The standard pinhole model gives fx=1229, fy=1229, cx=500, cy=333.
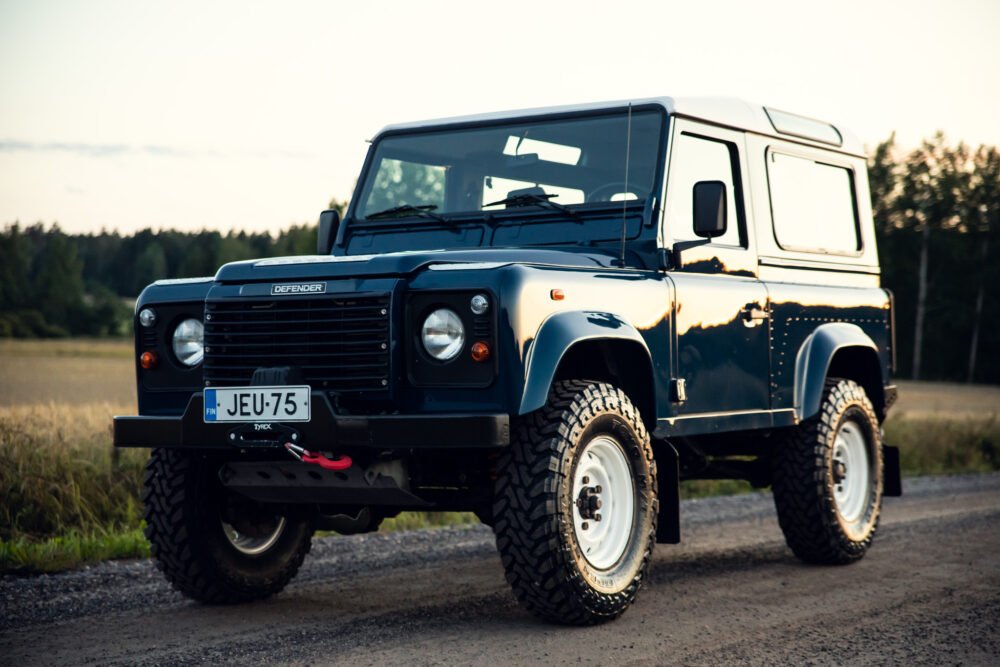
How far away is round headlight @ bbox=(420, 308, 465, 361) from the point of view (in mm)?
5020

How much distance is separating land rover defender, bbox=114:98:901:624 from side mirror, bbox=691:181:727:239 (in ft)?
0.04

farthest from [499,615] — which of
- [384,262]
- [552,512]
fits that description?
[384,262]

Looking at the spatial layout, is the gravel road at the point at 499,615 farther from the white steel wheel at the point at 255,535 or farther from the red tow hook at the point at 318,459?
the red tow hook at the point at 318,459

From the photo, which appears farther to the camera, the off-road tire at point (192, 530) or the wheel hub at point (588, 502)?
the off-road tire at point (192, 530)

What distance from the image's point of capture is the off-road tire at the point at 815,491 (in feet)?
23.8

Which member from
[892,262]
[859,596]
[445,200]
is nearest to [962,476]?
[859,596]

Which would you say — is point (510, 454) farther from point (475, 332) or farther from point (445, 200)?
point (445, 200)

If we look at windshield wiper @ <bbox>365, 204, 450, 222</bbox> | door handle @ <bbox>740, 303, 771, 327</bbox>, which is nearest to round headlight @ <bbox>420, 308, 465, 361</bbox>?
windshield wiper @ <bbox>365, 204, 450, 222</bbox>

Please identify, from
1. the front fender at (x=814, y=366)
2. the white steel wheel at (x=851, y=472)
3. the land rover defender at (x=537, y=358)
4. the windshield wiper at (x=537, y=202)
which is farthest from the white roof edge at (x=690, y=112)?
the white steel wheel at (x=851, y=472)

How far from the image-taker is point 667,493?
6016 millimetres

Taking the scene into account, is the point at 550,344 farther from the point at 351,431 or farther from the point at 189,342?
the point at 189,342

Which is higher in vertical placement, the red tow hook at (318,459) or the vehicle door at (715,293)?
the vehicle door at (715,293)

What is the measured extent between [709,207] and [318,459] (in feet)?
7.56

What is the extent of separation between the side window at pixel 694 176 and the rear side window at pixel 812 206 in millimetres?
419
